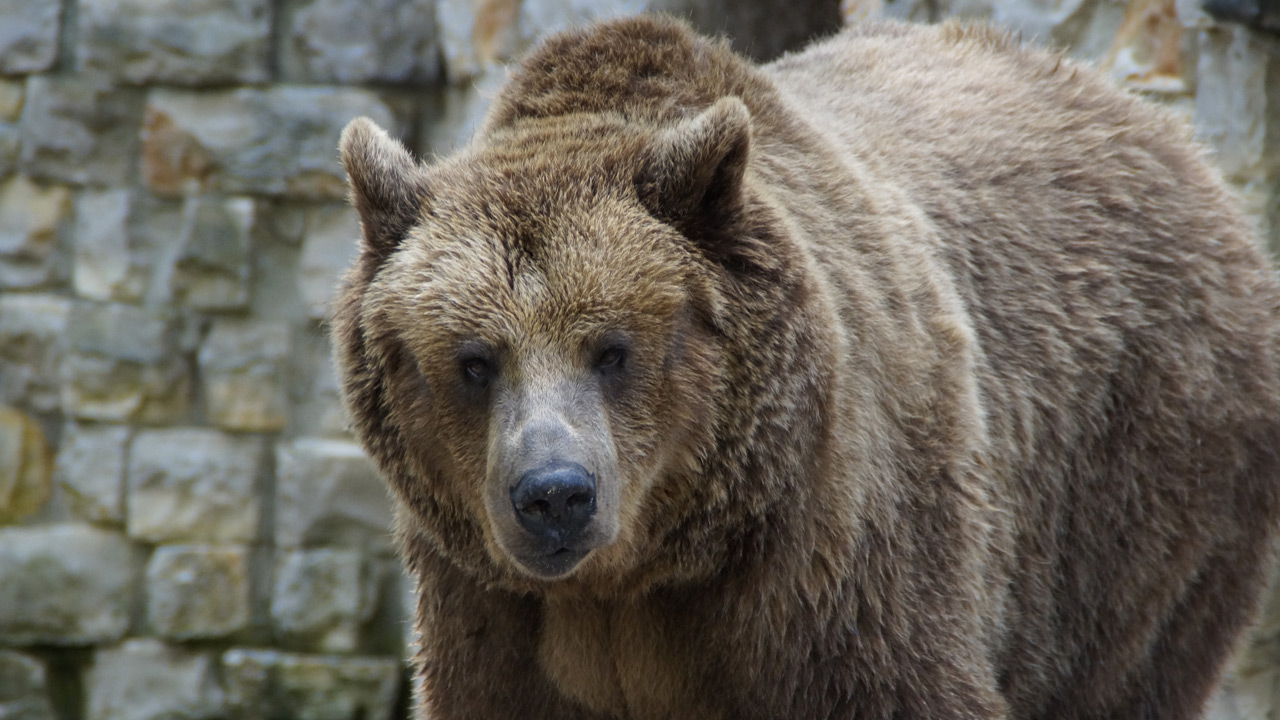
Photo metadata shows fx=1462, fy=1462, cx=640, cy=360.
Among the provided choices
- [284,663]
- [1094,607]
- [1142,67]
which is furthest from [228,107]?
[1094,607]

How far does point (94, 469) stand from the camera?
6.87 meters

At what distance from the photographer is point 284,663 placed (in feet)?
22.5

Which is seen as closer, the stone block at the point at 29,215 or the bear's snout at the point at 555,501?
the bear's snout at the point at 555,501

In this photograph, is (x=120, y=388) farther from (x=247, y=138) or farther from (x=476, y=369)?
(x=476, y=369)

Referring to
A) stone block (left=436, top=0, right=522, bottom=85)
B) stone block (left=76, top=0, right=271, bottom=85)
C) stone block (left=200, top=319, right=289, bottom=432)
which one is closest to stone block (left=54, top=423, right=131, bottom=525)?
stone block (left=200, top=319, right=289, bottom=432)

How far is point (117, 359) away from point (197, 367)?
14.2 inches

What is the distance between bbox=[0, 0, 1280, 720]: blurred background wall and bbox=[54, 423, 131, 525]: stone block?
1cm

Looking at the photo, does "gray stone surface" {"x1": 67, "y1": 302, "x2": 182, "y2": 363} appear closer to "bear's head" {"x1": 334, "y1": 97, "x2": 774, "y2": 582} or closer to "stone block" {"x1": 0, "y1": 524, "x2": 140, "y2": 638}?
"stone block" {"x1": 0, "y1": 524, "x2": 140, "y2": 638}

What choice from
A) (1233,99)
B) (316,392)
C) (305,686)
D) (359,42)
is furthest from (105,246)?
(1233,99)

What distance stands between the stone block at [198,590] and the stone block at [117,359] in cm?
71

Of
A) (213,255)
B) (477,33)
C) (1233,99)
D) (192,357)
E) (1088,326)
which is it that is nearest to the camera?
(1088,326)

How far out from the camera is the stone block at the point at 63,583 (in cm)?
684

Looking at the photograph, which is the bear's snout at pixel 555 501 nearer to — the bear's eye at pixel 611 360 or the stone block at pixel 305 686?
the bear's eye at pixel 611 360

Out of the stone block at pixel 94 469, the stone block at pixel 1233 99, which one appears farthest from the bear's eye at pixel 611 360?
the stone block at pixel 94 469
